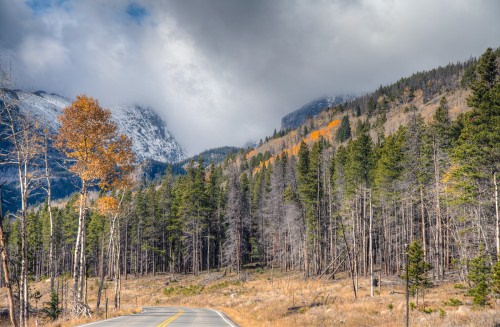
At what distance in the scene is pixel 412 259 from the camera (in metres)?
24.3

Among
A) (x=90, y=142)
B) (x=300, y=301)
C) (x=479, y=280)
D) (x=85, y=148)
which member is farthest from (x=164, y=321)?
(x=479, y=280)

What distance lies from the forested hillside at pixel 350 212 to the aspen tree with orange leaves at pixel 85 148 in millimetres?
202

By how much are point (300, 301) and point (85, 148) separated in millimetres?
20229

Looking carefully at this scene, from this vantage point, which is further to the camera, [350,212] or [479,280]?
[350,212]

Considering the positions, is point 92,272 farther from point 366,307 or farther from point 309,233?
point 366,307

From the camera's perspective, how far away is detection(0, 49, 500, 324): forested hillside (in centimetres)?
2434

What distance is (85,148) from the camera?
19.7 meters

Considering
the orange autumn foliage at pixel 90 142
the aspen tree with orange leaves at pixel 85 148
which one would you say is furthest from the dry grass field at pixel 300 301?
the orange autumn foliage at pixel 90 142

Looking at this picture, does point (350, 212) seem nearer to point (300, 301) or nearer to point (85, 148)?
point (300, 301)

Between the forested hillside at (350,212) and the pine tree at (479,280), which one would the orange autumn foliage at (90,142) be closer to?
the forested hillside at (350,212)

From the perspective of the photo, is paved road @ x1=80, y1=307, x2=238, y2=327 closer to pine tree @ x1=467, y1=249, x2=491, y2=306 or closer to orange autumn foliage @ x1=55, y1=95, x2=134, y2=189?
orange autumn foliage @ x1=55, y1=95, x2=134, y2=189

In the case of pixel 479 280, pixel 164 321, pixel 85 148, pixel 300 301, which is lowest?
pixel 300 301

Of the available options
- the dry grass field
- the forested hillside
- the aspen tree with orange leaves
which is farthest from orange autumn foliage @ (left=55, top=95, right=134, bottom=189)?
the dry grass field

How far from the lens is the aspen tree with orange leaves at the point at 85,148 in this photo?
19297 millimetres
